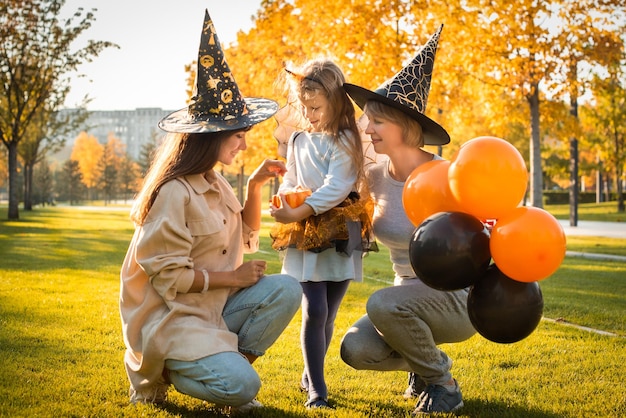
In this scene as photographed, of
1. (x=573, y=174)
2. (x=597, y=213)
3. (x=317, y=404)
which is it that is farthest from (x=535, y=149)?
(x=597, y=213)

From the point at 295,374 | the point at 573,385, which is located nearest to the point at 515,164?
the point at 573,385

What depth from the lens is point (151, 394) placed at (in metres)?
3.56

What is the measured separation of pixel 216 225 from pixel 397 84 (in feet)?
4.16

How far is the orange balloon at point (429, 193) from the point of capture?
3.21 metres

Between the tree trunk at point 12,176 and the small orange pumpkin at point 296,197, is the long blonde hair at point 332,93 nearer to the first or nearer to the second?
the small orange pumpkin at point 296,197

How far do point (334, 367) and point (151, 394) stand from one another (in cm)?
151

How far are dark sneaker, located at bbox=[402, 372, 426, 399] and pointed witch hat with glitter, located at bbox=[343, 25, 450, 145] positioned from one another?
1.43m

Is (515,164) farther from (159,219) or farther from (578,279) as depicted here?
(578,279)

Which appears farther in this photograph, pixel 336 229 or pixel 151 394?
pixel 336 229

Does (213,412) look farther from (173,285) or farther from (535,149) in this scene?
(535,149)

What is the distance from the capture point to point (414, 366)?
3.63 metres

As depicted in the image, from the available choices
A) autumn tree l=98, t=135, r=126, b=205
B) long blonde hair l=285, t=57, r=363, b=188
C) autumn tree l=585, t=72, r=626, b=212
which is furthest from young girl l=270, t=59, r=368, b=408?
autumn tree l=98, t=135, r=126, b=205

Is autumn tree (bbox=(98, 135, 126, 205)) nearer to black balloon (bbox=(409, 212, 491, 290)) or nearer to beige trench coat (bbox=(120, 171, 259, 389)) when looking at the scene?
beige trench coat (bbox=(120, 171, 259, 389))

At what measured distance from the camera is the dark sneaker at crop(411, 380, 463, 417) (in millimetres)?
3549
